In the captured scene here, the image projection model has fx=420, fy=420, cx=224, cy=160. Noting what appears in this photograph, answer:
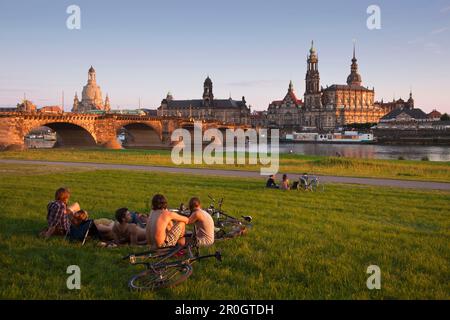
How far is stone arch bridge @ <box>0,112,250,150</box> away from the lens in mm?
48281

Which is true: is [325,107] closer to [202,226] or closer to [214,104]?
[214,104]

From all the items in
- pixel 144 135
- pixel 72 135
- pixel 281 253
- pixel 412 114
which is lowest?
pixel 281 253

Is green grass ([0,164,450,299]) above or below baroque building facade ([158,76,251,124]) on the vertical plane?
below

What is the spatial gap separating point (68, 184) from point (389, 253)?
1357 centimetres

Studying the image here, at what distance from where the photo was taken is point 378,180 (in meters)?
20.8

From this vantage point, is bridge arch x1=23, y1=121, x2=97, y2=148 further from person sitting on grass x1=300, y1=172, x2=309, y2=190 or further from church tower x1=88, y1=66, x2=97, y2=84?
church tower x1=88, y1=66, x2=97, y2=84

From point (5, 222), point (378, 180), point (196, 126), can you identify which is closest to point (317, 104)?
point (196, 126)

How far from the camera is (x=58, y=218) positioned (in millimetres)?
8500

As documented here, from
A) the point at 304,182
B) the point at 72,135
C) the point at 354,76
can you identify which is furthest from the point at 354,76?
the point at 304,182

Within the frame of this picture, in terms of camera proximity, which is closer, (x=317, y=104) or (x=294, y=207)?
(x=294, y=207)

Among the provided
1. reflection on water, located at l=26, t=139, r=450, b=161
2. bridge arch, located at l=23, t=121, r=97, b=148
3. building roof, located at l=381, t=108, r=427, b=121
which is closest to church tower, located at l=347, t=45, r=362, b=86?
building roof, located at l=381, t=108, r=427, b=121

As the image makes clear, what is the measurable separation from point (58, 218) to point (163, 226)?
2510 mm
